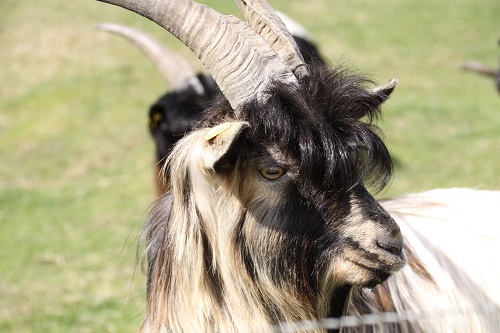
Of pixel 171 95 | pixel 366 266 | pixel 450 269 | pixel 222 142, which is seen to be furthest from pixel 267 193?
pixel 171 95

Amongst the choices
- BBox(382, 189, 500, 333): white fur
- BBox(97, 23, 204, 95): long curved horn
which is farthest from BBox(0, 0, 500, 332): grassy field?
BBox(97, 23, 204, 95): long curved horn

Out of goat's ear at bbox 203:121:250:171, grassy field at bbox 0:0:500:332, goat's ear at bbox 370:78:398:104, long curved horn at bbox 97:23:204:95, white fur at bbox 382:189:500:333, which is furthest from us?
grassy field at bbox 0:0:500:332

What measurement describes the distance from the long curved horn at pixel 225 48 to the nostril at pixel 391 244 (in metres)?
0.68

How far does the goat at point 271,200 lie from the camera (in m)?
2.71

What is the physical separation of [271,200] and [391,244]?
18.5 inches

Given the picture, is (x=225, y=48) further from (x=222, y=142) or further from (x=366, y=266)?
(x=366, y=266)

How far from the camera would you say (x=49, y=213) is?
9.02 m

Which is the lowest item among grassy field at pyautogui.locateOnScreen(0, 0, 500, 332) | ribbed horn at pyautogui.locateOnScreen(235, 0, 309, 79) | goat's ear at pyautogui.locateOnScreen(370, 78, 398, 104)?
grassy field at pyautogui.locateOnScreen(0, 0, 500, 332)

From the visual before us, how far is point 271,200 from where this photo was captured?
2.79m

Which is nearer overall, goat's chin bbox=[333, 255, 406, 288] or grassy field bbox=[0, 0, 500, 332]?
goat's chin bbox=[333, 255, 406, 288]

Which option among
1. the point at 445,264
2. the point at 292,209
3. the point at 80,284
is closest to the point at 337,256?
the point at 292,209

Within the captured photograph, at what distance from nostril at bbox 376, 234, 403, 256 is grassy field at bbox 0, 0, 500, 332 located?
88 centimetres

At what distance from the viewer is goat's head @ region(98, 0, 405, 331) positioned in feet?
8.87

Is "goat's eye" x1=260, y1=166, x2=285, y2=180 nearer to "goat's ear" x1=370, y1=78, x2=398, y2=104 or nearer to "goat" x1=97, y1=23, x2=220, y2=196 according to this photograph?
"goat's ear" x1=370, y1=78, x2=398, y2=104
